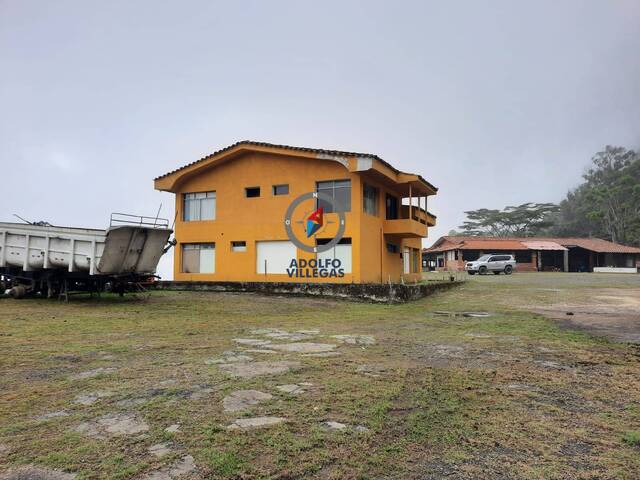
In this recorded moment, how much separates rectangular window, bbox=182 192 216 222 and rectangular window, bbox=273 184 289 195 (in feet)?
11.9

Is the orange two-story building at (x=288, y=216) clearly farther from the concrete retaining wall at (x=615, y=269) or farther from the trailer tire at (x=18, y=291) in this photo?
the concrete retaining wall at (x=615, y=269)

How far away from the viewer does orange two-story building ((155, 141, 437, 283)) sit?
1922cm

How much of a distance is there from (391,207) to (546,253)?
126 ft

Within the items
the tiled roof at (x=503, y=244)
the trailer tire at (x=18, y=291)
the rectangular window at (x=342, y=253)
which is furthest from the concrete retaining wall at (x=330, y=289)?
the tiled roof at (x=503, y=244)

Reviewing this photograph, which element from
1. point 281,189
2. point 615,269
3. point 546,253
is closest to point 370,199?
point 281,189

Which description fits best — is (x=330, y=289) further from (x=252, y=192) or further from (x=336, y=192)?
(x=252, y=192)

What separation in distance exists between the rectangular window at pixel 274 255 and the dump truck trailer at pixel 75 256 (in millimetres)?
6640

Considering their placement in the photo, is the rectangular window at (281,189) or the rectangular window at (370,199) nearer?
the rectangular window at (370,199)

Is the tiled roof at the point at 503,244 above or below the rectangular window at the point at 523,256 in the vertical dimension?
above

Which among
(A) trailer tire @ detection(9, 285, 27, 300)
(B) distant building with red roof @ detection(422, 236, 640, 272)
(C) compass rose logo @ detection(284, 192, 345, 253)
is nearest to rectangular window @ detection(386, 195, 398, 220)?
(C) compass rose logo @ detection(284, 192, 345, 253)

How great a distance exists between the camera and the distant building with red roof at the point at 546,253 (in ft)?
170

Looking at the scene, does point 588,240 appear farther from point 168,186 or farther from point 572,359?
point 572,359

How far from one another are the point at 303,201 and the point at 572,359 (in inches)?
584

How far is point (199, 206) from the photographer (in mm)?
22984
